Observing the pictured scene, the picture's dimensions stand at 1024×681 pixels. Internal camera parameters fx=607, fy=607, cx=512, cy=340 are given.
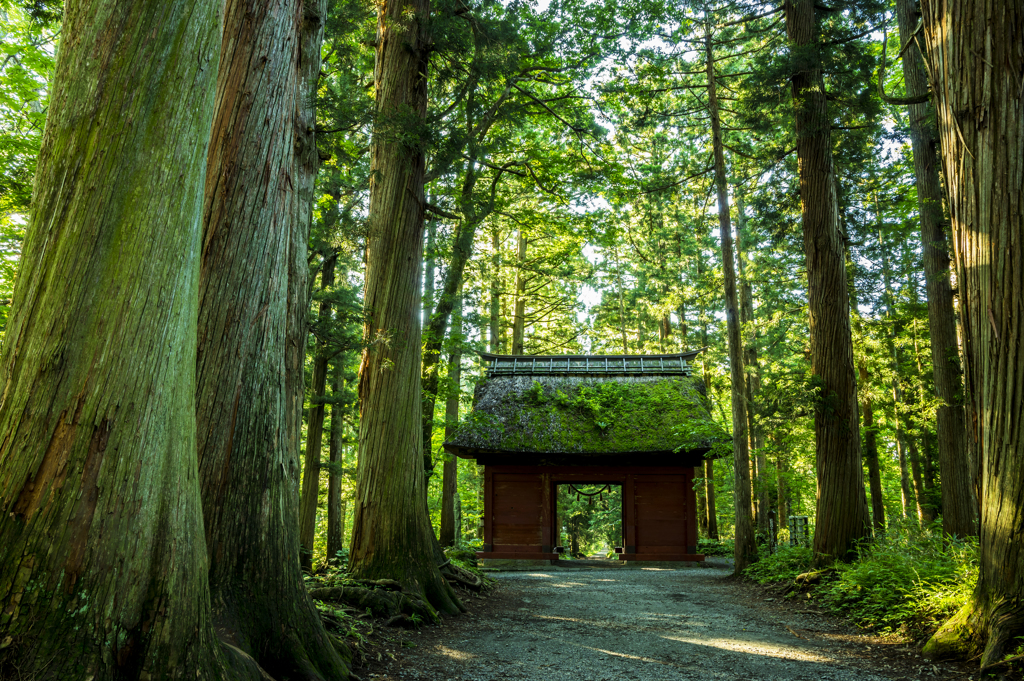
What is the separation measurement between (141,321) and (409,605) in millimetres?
4688

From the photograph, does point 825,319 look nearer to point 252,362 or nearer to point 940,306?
point 940,306

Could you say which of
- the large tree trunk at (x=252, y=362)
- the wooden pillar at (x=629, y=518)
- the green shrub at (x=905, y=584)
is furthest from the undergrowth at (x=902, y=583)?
the wooden pillar at (x=629, y=518)

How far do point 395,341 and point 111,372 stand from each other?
498cm

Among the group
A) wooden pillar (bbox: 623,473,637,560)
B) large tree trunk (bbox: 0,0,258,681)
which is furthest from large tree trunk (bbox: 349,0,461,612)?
wooden pillar (bbox: 623,473,637,560)

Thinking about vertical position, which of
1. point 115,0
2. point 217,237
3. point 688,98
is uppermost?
point 688,98

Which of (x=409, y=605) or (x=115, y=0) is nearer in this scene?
(x=115, y=0)

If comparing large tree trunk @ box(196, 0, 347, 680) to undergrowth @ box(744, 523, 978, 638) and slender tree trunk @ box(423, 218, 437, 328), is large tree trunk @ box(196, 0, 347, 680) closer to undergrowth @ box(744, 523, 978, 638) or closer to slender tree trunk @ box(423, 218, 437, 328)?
undergrowth @ box(744, 523, 978, 638)

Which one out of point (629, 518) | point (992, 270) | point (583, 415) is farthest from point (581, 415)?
point (992, 270)

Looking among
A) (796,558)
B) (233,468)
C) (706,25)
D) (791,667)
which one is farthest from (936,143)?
(233,468)

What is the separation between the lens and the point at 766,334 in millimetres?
21656

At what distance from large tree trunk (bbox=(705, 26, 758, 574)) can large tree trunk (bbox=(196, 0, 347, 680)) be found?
9.15 m

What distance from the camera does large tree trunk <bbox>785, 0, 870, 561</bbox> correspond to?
870cm

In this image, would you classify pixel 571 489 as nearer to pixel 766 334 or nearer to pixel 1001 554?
pixel 766 334

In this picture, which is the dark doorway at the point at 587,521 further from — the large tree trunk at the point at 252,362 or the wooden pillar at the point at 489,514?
the large tree trunk at the point at 252,362
